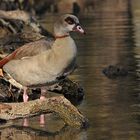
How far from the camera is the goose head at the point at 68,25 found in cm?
1620

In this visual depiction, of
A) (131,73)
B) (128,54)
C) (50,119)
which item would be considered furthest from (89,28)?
(50,119)

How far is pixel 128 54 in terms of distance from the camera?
31.0 meters

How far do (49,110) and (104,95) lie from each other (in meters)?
4.87

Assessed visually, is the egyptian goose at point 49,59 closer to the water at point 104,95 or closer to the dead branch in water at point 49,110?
the dead branch in water at point 49,110

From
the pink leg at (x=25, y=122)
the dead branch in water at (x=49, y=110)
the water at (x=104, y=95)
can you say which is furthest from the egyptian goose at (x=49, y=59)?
the water at (x=104, y=95)

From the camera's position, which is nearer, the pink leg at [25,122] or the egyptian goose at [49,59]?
the egyptian goose at [49,59]

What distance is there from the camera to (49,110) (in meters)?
15.9

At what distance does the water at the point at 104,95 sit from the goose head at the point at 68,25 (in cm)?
192

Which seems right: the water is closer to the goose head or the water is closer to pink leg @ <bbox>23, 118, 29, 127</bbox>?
pink leg @ <bbox>23, 118, 29, 127</bbox>

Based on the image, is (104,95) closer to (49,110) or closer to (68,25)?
(68,25)

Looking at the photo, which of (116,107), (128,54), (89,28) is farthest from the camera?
(89,28)

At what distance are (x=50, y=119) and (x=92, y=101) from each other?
2.66 meters

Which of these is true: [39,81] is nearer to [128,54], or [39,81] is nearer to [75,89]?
[75,89]

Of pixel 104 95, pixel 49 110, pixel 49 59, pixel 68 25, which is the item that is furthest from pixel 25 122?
pixel 104 95
